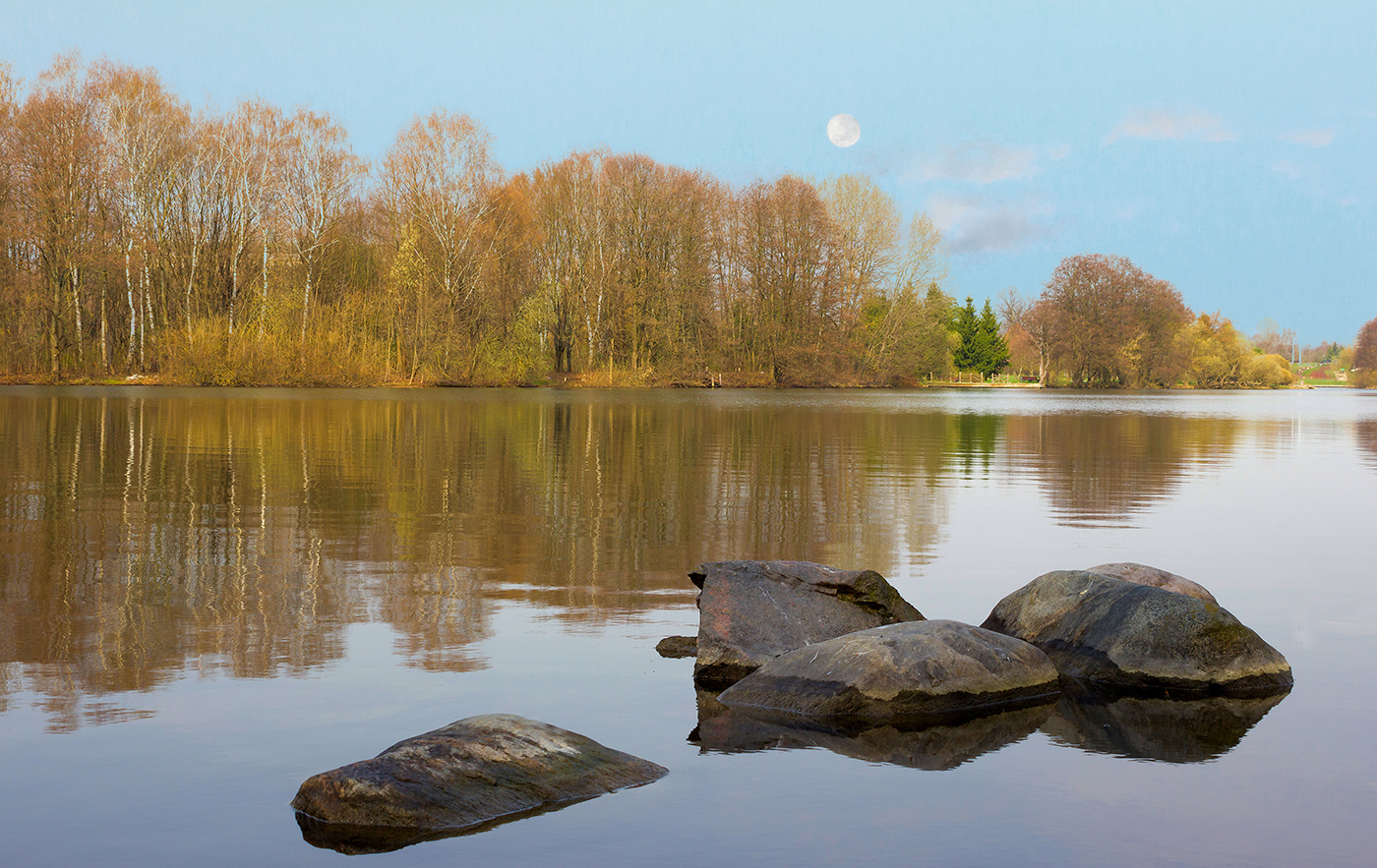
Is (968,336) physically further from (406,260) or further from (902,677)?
A: (902,677)

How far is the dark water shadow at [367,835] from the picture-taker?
434 cm

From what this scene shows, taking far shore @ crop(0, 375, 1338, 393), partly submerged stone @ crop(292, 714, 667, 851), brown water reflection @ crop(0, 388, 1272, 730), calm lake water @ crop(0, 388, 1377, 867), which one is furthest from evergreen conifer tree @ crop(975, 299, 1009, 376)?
partly submerged stone @ crop(292, 714, 667, 851)

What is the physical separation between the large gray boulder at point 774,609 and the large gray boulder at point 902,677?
1.01 feet

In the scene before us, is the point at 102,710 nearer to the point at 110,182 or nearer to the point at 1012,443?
the point at 1012,443

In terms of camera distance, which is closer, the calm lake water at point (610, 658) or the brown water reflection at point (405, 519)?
the calm lake water at point (610, 658)

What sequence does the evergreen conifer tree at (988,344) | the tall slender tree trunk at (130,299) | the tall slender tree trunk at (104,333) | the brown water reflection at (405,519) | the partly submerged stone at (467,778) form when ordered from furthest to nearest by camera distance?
1. the evergreen conifer tree at (988,344)
2. the tall slender tree trunk at (104,333)
3. the tall slender tree trunk at (130,299)
4. the brown water reflection at (405,519)
5. the partly submerged stone at (467,778)

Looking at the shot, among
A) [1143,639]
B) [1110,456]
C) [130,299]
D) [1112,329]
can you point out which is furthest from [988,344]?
[1143,639]

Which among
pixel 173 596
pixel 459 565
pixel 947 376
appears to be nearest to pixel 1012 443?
pixel 459 565

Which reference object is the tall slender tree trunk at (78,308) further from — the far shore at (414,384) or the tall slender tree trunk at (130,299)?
the tall slender tree trunk at (130,299)

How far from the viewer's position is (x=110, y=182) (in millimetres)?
57906

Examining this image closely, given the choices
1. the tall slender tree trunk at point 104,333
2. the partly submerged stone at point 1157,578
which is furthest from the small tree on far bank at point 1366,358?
the partly submerged stone at point 1157,578

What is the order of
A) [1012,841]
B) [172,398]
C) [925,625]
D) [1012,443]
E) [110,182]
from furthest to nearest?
1. [110,182]
2. [172,398]
3. [1012,443]
4. [925,625]
5. [1012,841]

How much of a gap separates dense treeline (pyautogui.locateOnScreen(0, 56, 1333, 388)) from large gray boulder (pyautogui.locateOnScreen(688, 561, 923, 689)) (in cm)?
5356

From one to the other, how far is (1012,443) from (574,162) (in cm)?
5014
